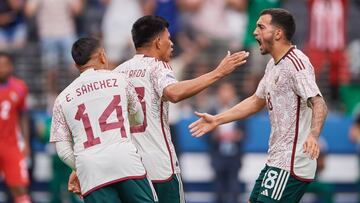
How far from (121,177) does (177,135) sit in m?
8.60

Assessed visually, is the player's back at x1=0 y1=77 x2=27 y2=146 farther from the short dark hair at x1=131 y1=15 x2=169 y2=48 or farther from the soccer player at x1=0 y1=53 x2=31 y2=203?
the short dark hair at x1=131 y1=15 x2=169 y2=48

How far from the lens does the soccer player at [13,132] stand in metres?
17.2

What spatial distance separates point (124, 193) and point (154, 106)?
1.01m

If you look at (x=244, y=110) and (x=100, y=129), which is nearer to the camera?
(x=100, y=129)

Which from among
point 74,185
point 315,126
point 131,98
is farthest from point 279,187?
point 74,185

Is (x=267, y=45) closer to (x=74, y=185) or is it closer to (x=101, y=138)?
(x=101, y=138)

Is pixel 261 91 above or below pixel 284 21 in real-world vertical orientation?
below

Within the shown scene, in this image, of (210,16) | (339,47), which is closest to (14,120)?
(210,16)

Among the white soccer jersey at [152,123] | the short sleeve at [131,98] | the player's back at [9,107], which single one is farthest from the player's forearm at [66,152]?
the player's back at [9,107]

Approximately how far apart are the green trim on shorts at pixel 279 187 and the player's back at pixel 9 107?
287 inches

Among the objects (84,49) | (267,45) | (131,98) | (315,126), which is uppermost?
(84,49)

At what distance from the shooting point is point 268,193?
35.5ft

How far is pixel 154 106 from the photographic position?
1084 cm

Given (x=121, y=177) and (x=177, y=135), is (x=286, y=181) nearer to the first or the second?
(x=121, y=177)
